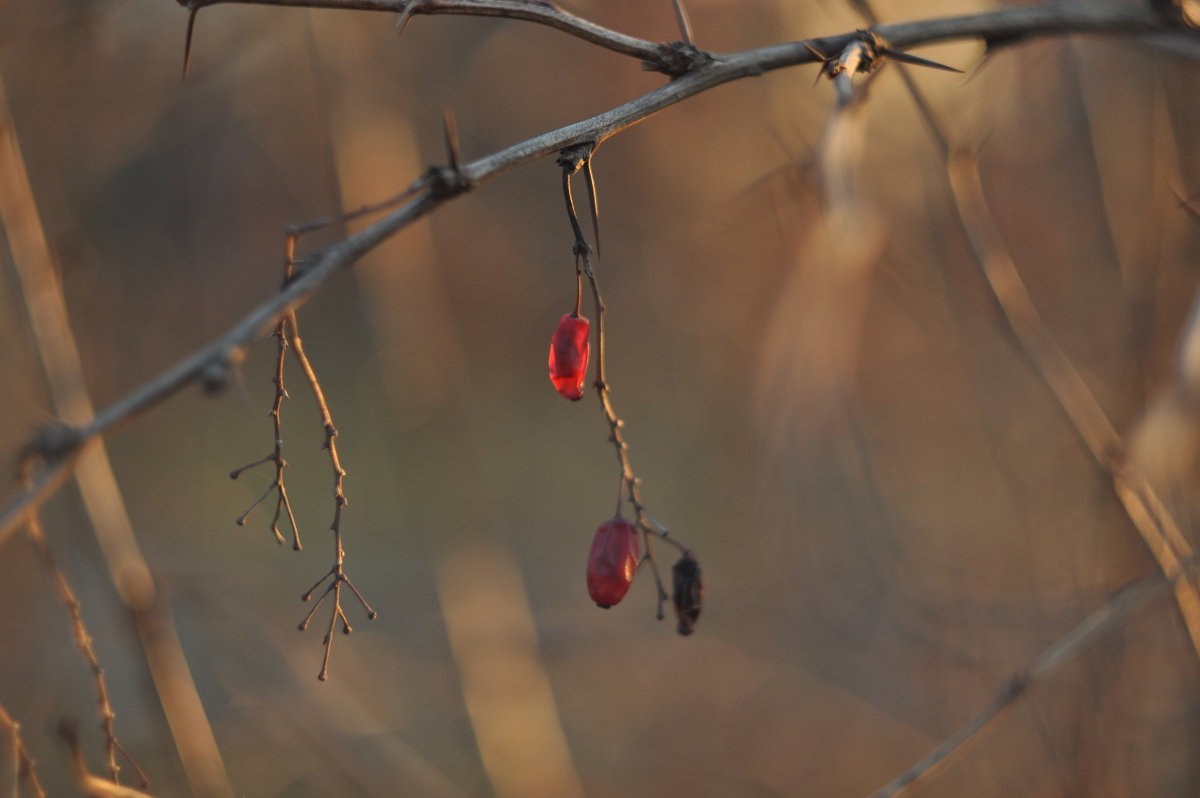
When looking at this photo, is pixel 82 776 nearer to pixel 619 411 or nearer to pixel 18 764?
pixel 18 764

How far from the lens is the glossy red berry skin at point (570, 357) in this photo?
126cm

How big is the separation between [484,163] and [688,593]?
2.50 feet

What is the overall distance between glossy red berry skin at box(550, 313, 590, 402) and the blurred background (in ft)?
1.78

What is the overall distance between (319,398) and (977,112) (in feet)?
5.63

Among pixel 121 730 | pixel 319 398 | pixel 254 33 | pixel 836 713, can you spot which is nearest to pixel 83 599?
pixel 121 730

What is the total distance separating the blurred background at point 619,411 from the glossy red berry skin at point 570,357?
1.78ft

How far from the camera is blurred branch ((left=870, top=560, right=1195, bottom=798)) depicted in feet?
4.17

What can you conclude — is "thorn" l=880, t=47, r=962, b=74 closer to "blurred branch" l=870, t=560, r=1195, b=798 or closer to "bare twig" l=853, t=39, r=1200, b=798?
"bare twig" l=853, t=39, r=1200, b=798

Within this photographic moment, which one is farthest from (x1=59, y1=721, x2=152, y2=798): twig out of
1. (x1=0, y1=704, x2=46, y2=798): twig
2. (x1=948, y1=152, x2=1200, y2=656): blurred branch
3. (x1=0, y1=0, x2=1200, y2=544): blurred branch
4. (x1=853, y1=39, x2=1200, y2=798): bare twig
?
(x1=948, y1=152, x2=1200, y2=656): blurred branch

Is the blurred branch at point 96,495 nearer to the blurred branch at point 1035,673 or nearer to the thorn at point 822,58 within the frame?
the blurred branch at point 1035,673

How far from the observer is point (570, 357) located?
1.26 m

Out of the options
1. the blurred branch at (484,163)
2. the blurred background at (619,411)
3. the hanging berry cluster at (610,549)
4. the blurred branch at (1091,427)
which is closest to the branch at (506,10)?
the blurred branch at (484,163)

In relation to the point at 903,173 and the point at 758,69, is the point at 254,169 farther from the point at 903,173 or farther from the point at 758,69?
the point at 758,69

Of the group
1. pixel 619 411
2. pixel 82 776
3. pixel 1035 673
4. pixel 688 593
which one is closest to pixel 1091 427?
pixel 1035 673
